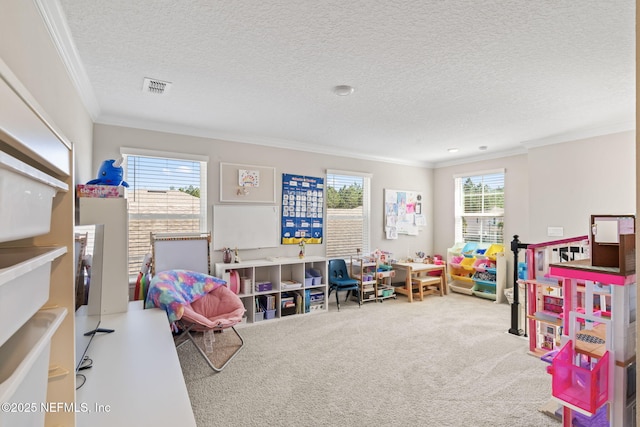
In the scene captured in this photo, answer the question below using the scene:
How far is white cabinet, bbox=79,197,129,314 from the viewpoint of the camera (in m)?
2.33

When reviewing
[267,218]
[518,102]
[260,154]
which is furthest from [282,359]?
[518,102]

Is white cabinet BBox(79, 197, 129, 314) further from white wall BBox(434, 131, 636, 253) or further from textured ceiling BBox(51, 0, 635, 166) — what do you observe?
white wall BBox(434, 131, 636, 253)

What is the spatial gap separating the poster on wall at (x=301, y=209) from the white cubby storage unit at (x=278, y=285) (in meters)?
0.41

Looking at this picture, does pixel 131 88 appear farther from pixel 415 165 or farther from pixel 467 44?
pixel 415 165

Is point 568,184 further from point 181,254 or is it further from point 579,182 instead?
point 181,254

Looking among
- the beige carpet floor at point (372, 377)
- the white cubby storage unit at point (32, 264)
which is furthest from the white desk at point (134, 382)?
the beige carpet floor at point (372, 377)

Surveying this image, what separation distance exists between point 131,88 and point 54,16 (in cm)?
107

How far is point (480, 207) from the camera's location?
5719 mm

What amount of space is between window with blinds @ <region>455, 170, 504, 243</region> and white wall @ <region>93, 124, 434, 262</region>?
0.60 meters

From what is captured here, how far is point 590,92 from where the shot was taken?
288 centimetres

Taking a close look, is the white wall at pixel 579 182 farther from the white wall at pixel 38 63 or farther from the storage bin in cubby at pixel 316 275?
the white wall at pixel 38 63

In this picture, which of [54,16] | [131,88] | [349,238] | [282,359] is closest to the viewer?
[54,16]

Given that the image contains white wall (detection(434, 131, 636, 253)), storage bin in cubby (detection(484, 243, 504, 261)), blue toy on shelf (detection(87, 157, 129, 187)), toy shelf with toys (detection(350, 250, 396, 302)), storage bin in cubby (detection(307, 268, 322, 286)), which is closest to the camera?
blue toy on shelf (detection(87, 157, 129, 187))

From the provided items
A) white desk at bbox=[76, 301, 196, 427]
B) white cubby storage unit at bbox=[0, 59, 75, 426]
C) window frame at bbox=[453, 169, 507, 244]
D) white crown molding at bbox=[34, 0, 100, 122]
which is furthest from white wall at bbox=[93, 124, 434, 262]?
white cubby storage unit at bbox=[0, 59, 75, 426]
